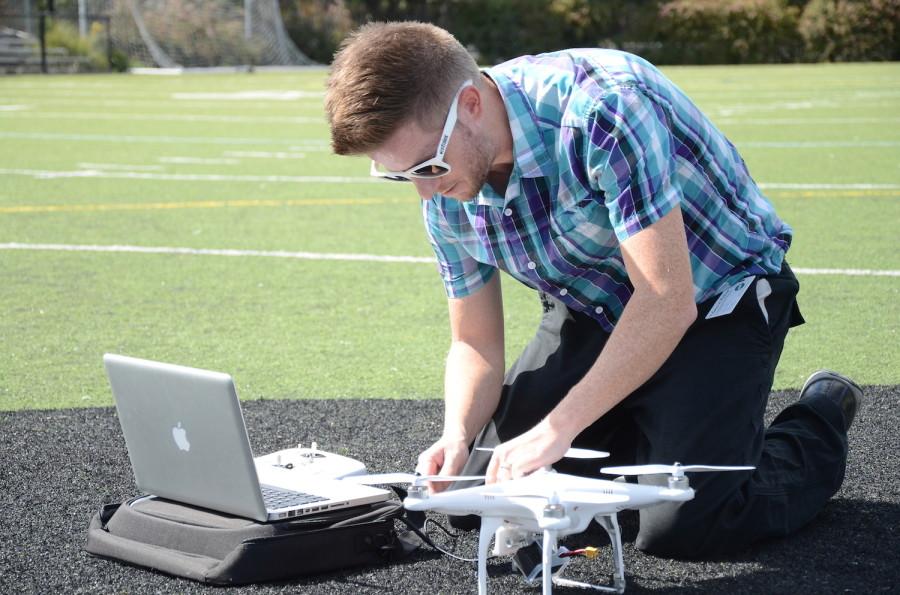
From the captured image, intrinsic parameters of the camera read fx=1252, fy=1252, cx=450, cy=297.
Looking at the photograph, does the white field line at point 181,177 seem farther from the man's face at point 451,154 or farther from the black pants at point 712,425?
the man's face at point 451,154

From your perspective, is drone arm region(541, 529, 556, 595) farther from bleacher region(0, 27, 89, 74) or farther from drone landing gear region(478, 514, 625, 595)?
bleacher region(0, 27, 89, 74)

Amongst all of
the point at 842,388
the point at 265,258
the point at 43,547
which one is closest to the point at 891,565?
the point at 842,388

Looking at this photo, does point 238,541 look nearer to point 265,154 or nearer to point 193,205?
point 193,205

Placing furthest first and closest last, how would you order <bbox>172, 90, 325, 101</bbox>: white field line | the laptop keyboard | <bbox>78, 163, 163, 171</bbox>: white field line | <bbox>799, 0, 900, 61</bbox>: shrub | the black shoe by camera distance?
1. <bbox>799, 0, 900, 61</bbox>: shrub
2. <bbox>172, 90, 325, 101</bbox>: white field line
3. <bbox>78, 163, 163, 171</bbox>: white field line
4. the black shoe
5. the laptop keyboard

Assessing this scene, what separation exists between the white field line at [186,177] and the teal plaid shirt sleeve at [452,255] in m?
7.90

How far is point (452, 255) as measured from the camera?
3.48 meters

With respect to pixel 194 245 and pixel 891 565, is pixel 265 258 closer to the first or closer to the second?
pixel 194 245

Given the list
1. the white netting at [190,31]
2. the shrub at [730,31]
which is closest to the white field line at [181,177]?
the white netting at [190,31]

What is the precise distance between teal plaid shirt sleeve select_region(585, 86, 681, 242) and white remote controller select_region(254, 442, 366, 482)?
107 centimetres

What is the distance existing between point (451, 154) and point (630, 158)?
410 mm

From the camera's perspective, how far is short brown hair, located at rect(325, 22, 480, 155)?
2795mm

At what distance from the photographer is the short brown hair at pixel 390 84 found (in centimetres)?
279

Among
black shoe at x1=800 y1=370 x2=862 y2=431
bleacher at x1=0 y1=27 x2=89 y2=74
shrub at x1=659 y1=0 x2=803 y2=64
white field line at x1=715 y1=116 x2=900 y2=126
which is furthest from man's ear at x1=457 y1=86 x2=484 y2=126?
shrub at x1=659 y1=0 x2=803 y2=64

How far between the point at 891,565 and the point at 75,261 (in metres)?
5.78
